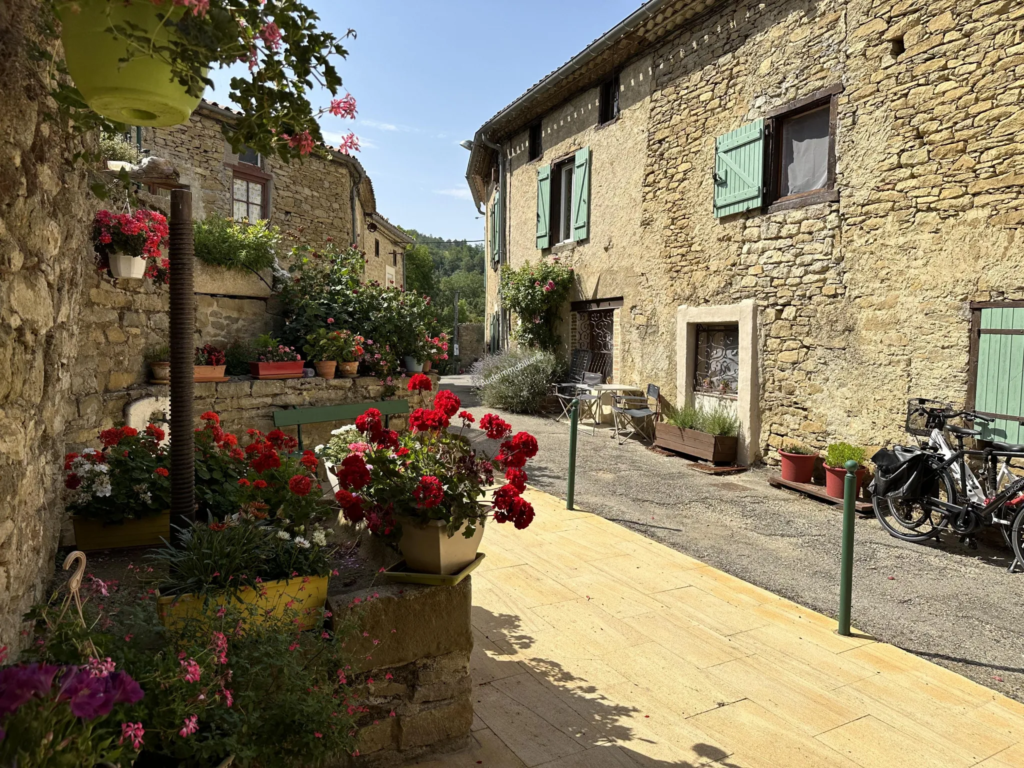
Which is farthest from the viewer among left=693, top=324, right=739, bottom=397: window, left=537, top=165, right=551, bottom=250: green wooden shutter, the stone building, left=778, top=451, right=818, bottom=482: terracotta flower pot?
left=537, top=165, right=551, bottom=250: green wooden shutter

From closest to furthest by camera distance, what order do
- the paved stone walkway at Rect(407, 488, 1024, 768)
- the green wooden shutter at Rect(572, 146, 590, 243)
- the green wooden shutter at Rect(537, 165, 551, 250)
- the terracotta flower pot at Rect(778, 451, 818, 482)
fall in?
the paved stone walkway at Rect(407, 488, 1024, 768) → the terracotta flower pot at Rect(778, 451, 818, 482) → the green wooden shutter at Rect(572, 146, 590, 243) → the green wooden shutter at Rect(537, 165, 551, 250)

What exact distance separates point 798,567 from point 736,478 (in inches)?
105

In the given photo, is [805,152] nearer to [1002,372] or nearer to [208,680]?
[1002,372]

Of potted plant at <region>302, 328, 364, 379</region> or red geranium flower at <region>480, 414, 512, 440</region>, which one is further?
potted plant at <region>302, 328, 364, 379</region>

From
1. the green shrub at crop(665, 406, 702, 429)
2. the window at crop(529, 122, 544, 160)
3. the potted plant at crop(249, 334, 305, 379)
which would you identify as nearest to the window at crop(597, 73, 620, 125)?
the window at crop(529, 122, 544, 160)

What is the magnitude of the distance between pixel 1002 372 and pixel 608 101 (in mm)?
6964

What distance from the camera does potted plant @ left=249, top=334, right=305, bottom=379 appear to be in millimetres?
5645

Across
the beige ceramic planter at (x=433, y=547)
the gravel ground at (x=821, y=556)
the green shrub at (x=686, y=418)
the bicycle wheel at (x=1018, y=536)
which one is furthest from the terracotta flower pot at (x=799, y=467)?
the beige ceramic planter at (x=433, y=547)

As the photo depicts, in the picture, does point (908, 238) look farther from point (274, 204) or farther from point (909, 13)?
point (274, 204)

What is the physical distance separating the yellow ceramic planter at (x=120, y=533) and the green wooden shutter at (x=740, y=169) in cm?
693

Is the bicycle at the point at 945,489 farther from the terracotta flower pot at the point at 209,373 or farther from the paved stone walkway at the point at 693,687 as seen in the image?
the terracotta flower pot at the point at 209,373

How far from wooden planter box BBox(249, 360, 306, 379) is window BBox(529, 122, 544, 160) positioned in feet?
24.7

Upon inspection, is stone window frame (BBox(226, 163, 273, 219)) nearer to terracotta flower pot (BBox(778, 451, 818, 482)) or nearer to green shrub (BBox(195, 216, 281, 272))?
green shrub (BBox(195, 216, 281, 272))

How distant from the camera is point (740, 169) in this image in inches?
301
